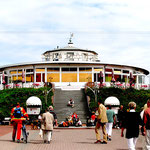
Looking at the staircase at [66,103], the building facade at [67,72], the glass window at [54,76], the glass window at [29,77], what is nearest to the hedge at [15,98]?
the staircase at [66,103]

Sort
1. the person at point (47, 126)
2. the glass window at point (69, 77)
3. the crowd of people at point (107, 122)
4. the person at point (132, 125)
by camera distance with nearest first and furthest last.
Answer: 1. the person at point (132, 125)
2. the crowd of people at point (107, 122)
3. the person at point (47, 126)
4. the glass window at point (69, 77)

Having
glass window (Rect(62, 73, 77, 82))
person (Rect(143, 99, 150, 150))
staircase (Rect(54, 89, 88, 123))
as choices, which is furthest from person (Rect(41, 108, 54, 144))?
glass window (Rect(62, 73, 77, 82))

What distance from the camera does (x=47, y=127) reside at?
45.3 ft

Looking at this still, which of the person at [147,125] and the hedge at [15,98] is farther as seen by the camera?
the hedge at [15,98]

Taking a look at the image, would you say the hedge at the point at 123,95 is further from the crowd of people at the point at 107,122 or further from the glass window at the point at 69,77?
the glass window at the point at 69,77

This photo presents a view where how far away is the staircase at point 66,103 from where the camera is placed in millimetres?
31516

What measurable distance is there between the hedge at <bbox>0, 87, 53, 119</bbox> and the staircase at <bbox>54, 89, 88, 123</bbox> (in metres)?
1.28

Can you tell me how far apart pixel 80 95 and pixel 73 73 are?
377 inches

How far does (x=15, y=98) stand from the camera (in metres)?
33.4

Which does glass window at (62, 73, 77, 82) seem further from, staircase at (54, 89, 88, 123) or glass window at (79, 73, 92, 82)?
staircase at (54, 89, 88, 123)

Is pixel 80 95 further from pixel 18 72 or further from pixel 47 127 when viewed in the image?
pixel 47 127

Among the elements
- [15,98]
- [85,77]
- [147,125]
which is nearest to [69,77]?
[85,77]

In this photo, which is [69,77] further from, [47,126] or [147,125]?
[147,125]

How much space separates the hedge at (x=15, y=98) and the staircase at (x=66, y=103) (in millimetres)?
1276
